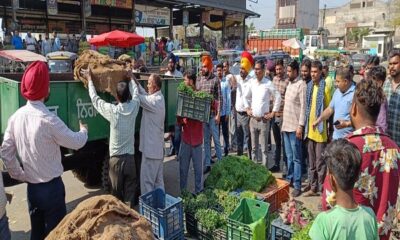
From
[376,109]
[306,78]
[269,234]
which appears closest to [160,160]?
[269,234]

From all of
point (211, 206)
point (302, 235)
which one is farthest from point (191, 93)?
point (302, 235)

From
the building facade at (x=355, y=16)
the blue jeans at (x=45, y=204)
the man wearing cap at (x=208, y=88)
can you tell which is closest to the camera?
the blue jeans at (x=45, y=204)

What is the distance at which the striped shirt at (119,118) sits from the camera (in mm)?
4441

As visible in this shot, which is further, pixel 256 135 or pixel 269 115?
pixel 256 135

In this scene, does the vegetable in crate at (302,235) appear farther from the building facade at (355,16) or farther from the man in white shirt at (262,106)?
the building facade at (355,16)

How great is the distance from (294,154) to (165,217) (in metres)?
2.75

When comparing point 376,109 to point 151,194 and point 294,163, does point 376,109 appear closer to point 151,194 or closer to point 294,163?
point 151,194

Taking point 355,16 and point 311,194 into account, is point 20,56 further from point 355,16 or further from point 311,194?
point 355,16

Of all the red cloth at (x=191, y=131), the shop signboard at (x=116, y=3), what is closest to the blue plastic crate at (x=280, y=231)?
the red cloth at (x=191, y=131)

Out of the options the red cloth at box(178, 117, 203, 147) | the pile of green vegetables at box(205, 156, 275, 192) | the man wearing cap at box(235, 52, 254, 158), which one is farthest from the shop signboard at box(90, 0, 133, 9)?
the pile of green vegetables at box(205, 156, 275, 192)

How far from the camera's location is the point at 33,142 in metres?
3.02

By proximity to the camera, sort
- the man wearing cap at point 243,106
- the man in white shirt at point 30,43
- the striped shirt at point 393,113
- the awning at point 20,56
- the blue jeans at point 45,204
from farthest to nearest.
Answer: the man in white shirt at point 30,43 < the awning at point 20,56 < the man wearing cap at point 243,106 < the striped shirt at point 393,113 < the blue jeans at point 45,204

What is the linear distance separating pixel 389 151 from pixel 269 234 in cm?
188

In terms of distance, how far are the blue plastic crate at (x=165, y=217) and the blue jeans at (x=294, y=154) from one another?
242cm
